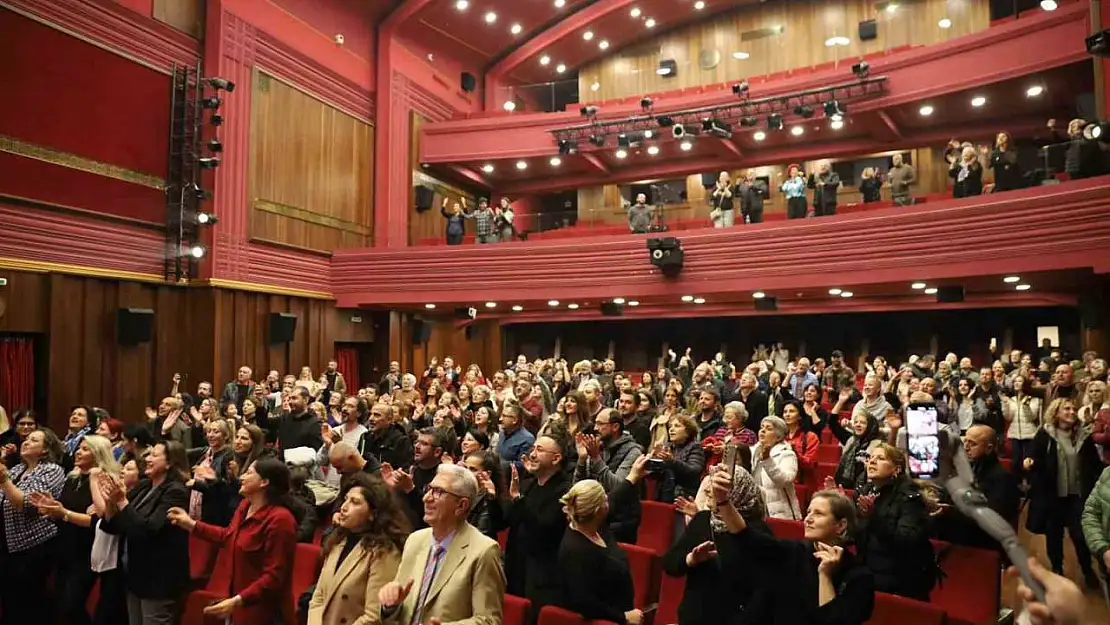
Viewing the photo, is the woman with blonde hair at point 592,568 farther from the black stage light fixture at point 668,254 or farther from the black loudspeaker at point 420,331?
the black loudspeaker at point 420,331

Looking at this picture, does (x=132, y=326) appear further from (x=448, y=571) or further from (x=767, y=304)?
(x=767, y=304)

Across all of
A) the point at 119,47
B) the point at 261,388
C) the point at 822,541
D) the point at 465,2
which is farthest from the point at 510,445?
the point at 465,2

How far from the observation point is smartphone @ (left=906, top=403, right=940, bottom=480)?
268 cm

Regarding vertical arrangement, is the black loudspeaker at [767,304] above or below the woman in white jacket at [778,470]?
above

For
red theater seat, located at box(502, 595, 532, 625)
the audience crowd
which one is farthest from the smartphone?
red theater seat, located at box(502, 595, 532, 625)

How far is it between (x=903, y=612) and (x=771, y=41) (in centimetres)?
1570

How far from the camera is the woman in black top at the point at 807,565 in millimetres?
2428

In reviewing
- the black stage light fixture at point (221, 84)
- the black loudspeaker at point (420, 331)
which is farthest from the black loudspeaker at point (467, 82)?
the black stage light fixture at point (221, 84)

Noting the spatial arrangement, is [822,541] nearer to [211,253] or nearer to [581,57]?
[211,253]

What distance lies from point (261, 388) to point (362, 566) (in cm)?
737

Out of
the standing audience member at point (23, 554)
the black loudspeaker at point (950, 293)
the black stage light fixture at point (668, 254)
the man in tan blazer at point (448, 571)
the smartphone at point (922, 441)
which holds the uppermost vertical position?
the black stage light fixture at point (668, 254)

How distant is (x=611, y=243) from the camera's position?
1179 centimetres

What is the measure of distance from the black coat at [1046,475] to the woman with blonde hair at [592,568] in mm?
3269

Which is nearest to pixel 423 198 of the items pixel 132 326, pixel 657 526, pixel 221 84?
pixel 221 84
